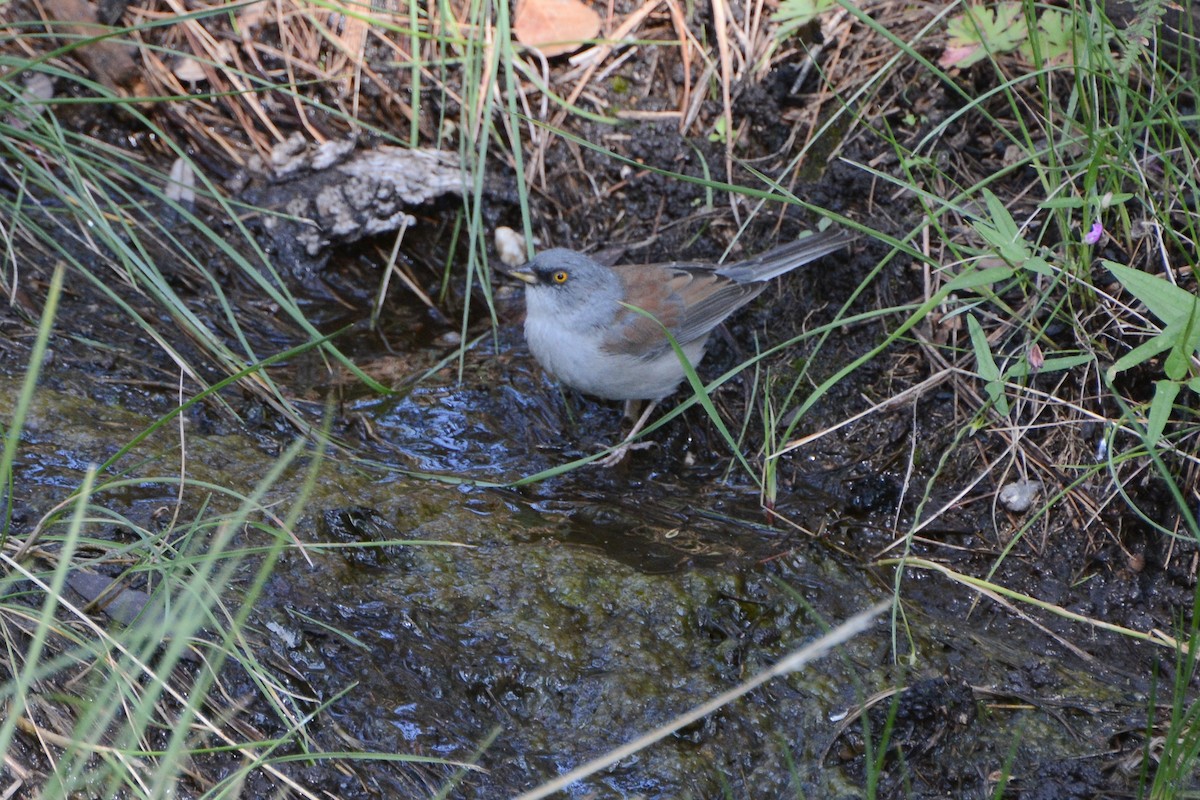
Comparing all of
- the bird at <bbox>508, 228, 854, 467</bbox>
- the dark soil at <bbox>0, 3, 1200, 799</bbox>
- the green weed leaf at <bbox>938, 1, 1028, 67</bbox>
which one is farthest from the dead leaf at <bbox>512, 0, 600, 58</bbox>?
the green weed leaf at <bbox>938, 1, 1028, 67</bbox>

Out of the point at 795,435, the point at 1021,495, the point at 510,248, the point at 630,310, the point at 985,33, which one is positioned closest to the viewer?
the point at 1021,495

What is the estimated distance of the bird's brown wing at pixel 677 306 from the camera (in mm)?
5293

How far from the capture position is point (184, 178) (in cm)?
588

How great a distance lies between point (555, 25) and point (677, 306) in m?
2.12

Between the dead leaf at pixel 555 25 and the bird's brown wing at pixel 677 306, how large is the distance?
169cm

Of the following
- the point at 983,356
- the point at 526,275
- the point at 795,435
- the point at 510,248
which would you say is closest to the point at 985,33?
the point at 983,356

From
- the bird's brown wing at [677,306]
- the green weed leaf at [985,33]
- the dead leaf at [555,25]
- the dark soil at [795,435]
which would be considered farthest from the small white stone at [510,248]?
the green weed leaf at [985,33]

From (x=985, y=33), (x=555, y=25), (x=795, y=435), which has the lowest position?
(x=795, y=435)

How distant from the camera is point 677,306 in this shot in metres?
5.36

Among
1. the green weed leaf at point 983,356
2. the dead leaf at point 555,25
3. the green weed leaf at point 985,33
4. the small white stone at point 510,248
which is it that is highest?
the green weed leaf at point 985,33

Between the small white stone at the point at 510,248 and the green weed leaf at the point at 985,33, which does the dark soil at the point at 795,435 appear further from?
A: the green weed leaf at the point at 985,33

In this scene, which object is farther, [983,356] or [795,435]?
[795,435]

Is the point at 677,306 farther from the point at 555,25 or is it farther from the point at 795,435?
the point at 555,25

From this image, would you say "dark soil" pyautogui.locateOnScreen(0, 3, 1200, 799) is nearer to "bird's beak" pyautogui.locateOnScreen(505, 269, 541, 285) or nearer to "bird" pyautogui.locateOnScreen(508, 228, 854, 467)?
"bird" pyautogui.locateOnScreen(508, 228, 854, 467)
